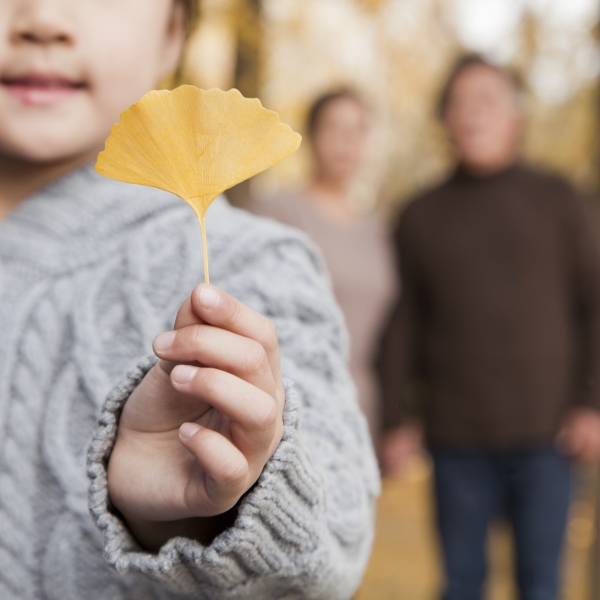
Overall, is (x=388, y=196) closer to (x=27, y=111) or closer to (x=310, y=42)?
(x=310, y=42)

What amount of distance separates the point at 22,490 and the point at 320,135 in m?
2.11

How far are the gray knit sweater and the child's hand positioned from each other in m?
0.10

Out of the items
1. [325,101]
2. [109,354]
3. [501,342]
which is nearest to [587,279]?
[501,342]

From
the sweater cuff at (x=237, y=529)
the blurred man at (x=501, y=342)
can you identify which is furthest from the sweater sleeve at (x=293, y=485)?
the blurred man at (x=501, y=342)

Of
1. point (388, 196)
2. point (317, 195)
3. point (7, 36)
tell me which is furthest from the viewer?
point (388, 196)

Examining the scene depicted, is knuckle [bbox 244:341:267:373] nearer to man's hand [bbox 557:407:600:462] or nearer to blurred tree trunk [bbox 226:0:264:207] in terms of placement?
man's hand [bbox 557:407:600:462]

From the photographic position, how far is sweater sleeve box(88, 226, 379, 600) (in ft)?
2.02

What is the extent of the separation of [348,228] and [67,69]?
1781mm

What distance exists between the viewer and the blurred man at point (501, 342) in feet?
7.35

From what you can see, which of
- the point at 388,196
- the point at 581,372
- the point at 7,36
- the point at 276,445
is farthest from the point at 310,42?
the point at 388,196

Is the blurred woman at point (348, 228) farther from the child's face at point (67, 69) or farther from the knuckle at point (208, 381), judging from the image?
the knuckle at point (208, 381)

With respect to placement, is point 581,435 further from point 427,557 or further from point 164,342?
point 427,557

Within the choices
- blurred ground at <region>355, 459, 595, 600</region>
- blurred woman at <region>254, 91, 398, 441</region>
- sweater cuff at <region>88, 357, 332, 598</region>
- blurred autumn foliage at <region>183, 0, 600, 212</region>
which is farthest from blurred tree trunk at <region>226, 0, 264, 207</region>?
sweater cuff at <region>88, 357, 332, 598</region>

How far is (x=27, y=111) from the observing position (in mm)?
829
